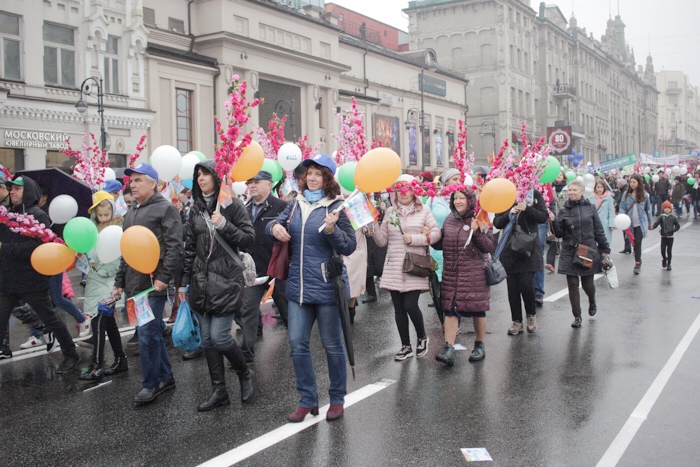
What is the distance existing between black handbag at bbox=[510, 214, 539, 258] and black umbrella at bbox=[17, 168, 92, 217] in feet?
16.2

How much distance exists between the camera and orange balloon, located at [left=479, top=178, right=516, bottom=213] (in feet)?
21.4

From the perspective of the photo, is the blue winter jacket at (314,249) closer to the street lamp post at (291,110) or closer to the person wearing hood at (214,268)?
the person wearing hood at (214,268)

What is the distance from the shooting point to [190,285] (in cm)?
549

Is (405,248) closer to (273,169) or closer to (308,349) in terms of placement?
(308,349)

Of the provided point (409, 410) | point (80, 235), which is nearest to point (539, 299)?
point (409, 410)

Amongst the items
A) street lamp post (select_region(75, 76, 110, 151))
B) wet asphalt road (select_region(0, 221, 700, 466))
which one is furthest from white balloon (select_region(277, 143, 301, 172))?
street lamp post (select_region(75, 76, 110, 151))

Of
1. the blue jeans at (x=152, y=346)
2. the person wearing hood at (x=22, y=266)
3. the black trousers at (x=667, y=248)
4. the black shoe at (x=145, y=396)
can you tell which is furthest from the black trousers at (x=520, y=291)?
the black trousers at (x=667, y=248)

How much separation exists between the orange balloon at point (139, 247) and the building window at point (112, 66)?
20124 millimetres

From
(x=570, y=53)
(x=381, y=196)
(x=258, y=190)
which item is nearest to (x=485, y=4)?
(x=570, y=53)

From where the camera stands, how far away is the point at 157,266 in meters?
5.86

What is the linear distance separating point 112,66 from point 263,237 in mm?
19185

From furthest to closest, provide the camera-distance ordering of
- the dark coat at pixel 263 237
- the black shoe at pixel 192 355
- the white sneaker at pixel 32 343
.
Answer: the white sneaker at pixel 32 343
the dark coat at pixel 263 237
the black shoe at pixel 192 355

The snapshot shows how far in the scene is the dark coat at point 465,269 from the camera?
Answer: 692cm

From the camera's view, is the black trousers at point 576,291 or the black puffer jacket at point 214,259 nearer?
the black puffer jacket at point 214,259
